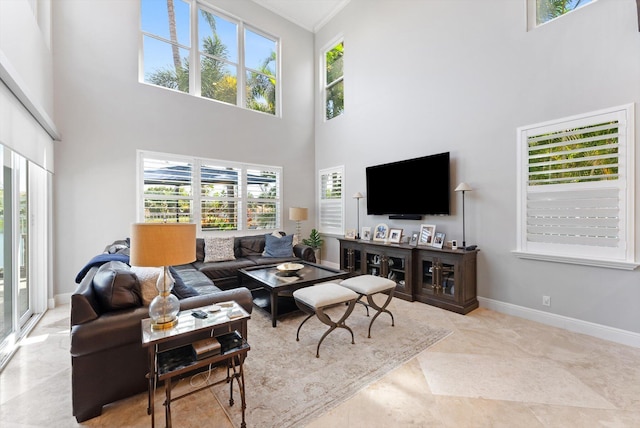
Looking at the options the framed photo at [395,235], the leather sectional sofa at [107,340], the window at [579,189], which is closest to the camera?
the leather sectional sofa at [107,340]

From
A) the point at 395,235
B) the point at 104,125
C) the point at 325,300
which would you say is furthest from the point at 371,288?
the point at 104,125

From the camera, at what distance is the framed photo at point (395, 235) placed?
4.49m

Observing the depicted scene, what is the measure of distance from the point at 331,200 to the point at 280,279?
311 centimetres

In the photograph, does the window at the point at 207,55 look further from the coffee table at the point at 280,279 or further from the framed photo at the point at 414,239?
the framed photo at the point at 414,239

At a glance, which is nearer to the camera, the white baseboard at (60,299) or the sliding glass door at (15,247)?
the sliding glass door at (15,247)

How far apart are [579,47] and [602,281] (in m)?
2.47

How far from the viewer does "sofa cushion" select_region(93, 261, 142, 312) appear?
183 cm

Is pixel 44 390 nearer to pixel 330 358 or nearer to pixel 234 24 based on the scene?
pixel 330 358

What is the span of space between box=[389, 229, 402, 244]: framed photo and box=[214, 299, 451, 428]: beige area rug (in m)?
1.34

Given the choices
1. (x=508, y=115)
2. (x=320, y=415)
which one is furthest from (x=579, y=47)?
(x=320, y=415)

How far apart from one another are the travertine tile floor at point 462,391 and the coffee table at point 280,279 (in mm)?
1227

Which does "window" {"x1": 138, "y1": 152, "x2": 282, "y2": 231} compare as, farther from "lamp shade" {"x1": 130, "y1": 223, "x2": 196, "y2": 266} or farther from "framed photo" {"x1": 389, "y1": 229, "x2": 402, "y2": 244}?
"lamp shade" {"x1": 130, "y1": 223, "x2": 196, "y2": 266}

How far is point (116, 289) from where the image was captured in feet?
6.07

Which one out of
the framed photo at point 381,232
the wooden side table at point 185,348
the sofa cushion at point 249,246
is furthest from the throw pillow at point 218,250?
the wooden side table at point 185,348
